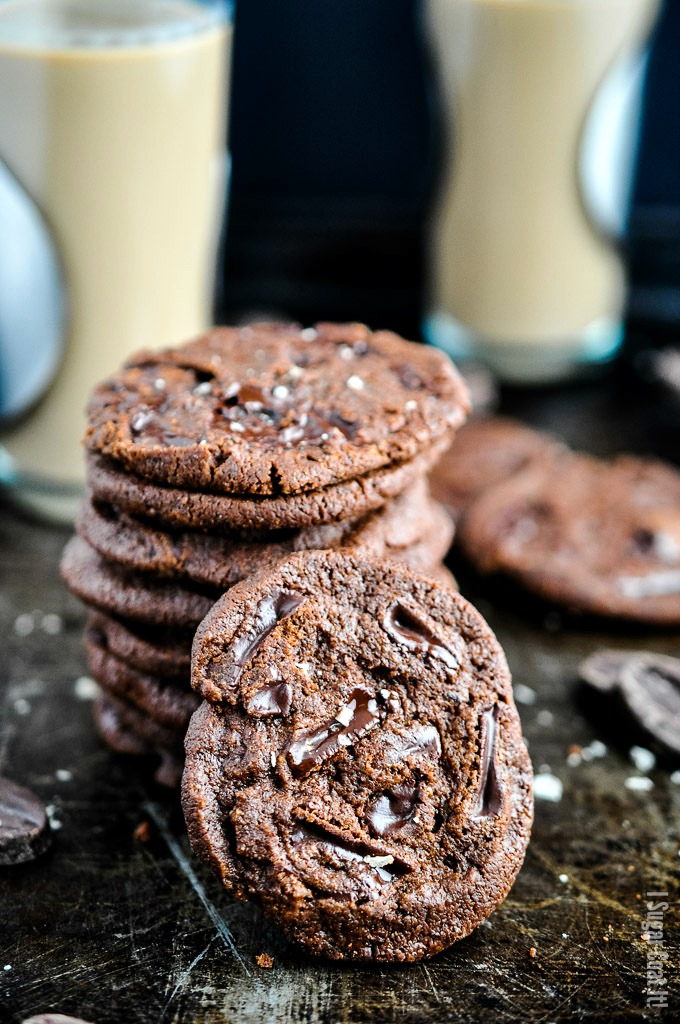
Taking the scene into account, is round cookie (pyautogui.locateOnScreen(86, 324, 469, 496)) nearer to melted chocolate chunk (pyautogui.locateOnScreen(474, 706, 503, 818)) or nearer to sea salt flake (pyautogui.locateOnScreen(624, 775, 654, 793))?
melted chocolate chunk (pyautogui.locateOnScreen(474, 706, 503, 818))

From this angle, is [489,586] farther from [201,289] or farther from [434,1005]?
[434,1005]

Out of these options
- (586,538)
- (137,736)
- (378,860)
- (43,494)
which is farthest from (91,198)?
(378,860)

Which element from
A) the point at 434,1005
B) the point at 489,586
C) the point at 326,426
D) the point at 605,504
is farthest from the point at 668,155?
the point at 434,1005

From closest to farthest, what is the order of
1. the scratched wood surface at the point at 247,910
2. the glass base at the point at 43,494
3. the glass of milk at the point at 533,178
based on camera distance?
the scratched wood surface at the point at 247,910 → the glass base at the point at 43,494 → the glass of milk at the point at 533,178

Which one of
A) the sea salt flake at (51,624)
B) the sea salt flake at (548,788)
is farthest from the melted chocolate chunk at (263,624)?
the sea salt flake at (51,624)

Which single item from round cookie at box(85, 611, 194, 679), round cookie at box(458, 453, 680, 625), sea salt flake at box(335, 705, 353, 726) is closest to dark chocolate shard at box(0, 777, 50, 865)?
round cookie at box(85, 611, 194, 679)

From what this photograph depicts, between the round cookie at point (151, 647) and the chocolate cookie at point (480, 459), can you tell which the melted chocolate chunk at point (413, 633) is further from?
the chocolate cookie at point (480, 459)
